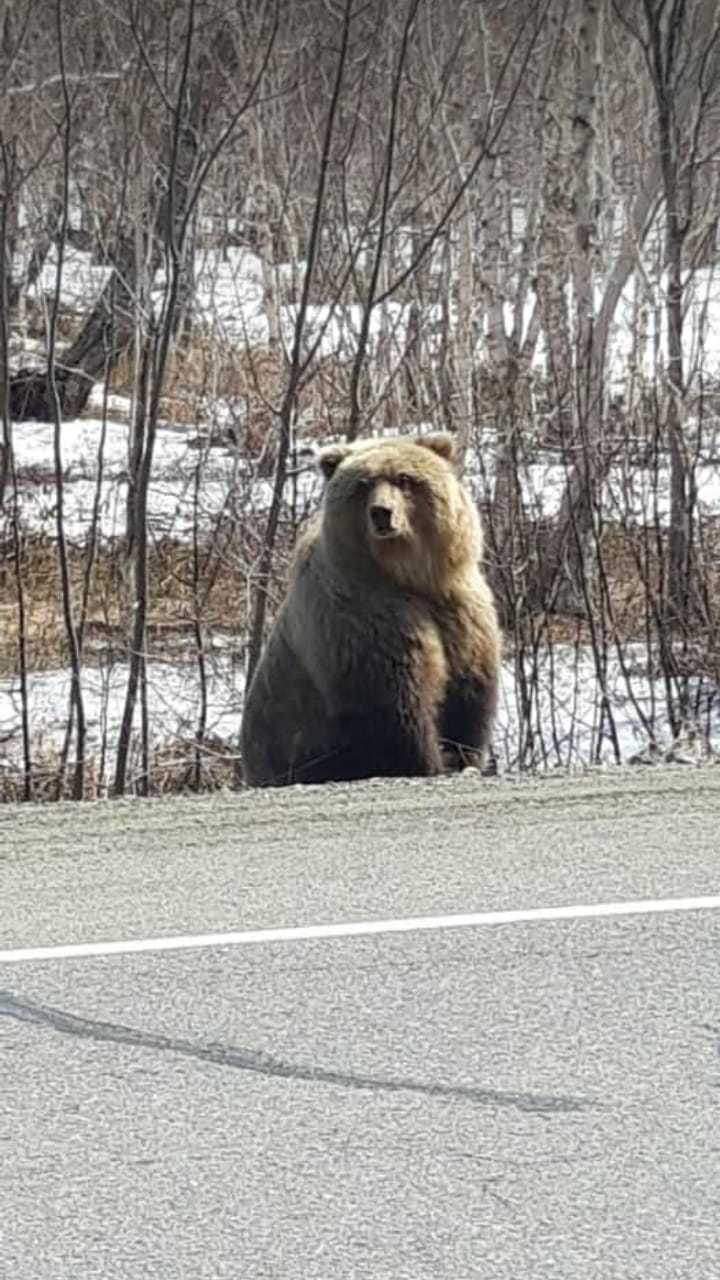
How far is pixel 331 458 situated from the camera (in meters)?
8.27

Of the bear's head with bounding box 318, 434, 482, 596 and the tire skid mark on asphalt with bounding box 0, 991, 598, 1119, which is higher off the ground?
the bear's head with bounding box 318, 434, 482, 596

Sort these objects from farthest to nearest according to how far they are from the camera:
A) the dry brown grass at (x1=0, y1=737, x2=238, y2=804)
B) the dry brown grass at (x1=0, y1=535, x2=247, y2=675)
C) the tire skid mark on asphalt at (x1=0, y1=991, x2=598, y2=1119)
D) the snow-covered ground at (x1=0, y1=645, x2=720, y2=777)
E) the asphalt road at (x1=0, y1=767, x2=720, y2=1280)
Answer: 1. the dry brown grass at (x1=0, y1=535, x2=247, y2=675)
2. the snow-covered ground at (x1=0, y1=645, x2=720, y2=777)
3. the dry brown grass at (x1=0, y1=737, x2=238, y2=804)
4. the tire skid mark on asphalt at (x1=0, y1=991, x2=598, y2=1119)
5. the asphalt road at (x1=0, y1=767, x2=720, y2=1280)

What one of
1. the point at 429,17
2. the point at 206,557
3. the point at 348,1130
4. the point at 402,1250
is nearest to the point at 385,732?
the point at 348,1130

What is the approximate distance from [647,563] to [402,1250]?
24.5ft

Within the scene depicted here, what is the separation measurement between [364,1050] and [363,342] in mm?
6144

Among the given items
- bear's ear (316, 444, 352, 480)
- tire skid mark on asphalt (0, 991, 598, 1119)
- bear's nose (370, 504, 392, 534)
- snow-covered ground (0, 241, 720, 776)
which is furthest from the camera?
snow-covered ground (0, 241, 720, 776)

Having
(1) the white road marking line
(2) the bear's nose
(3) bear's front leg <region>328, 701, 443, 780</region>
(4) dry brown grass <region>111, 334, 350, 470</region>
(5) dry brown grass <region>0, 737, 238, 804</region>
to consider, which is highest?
(4) dry brown grass <region>111, 334, 350, 470</region>

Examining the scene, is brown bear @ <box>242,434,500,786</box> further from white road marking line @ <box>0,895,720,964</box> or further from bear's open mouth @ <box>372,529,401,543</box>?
white road marking line @ <box>0,895,720,964</box>

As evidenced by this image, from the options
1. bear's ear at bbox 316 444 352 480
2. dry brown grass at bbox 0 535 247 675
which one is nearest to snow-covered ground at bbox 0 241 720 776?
dry brown grass at bbox 0 535 247 675

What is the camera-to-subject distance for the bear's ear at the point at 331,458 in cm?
827

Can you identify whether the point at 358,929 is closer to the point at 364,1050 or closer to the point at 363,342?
the point at 364,1050

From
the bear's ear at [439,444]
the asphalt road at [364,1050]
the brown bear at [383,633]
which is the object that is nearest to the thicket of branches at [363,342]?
the brown bear at [383,633]

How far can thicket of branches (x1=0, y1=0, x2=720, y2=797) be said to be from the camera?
10688 millimetres

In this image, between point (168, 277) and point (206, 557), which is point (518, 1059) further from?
point (206, 557)
